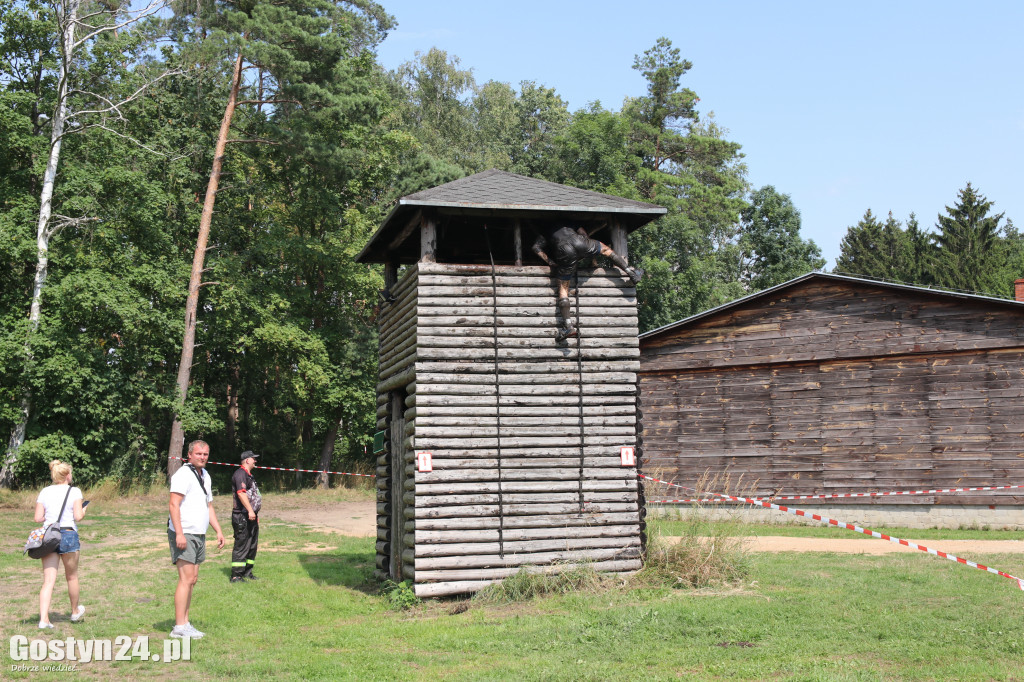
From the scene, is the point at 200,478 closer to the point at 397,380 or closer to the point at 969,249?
the point at 397,380

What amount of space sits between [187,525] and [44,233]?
18806 mm

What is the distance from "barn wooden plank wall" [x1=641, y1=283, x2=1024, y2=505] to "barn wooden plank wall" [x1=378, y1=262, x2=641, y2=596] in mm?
8923

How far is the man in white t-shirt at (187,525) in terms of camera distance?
819cm

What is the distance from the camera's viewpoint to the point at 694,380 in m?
20.4

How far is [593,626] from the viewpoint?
8773mm

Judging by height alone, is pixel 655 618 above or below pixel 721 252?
below

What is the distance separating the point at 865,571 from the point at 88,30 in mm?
25565

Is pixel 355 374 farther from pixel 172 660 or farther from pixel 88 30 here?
pixel 172 660

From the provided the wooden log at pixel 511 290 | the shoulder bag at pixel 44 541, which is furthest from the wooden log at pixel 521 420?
the shoulder bag at pixel 44 541

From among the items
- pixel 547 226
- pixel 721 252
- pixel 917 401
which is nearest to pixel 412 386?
pixel 547 226

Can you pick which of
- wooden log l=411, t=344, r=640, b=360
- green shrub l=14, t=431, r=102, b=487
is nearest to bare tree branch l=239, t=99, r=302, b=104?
green shrub l=14, t=431, r=102, b=487

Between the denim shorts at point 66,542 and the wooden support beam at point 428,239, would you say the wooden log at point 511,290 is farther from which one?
the denim shorts at point 66,542

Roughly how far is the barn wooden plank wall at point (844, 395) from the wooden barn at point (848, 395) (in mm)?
23

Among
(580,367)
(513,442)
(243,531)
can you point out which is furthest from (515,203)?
(243,531)
